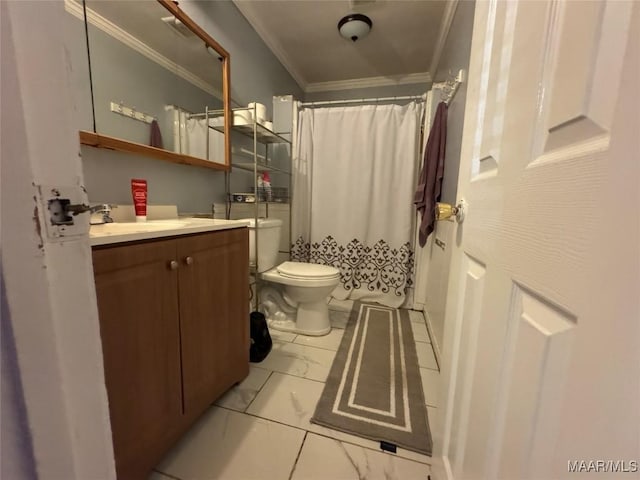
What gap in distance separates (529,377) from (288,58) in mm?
3010

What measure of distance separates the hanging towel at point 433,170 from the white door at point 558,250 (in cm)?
130

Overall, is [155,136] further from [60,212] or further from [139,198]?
[60,212]

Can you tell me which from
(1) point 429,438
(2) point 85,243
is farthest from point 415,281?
(2) point 85,243

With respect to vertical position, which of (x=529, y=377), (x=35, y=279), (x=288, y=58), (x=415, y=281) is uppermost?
(x=288, y=58)

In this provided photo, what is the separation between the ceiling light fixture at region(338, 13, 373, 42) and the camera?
1.97m

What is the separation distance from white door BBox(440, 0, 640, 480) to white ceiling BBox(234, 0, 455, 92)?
70.5 inches

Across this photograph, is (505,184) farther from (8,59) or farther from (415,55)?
(415,55)

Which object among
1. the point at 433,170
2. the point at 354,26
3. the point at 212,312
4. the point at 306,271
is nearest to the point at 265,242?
the point at 306,271

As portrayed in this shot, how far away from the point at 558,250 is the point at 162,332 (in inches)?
37.5

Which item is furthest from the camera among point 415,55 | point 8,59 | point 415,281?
point 415,55

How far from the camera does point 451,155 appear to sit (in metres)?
1.66

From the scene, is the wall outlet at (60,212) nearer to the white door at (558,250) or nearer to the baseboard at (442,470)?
the white door at (558,250)

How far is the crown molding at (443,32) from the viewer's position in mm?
1793

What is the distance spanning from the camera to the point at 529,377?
356 mm
